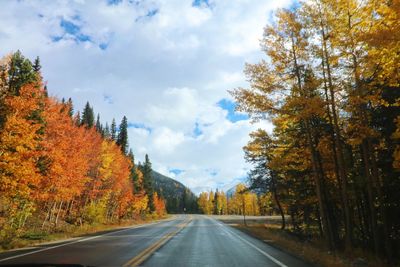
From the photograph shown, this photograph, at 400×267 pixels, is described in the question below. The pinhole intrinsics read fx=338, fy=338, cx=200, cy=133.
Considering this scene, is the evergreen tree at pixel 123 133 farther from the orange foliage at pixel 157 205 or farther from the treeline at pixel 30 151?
the treeline at pixel 30 151

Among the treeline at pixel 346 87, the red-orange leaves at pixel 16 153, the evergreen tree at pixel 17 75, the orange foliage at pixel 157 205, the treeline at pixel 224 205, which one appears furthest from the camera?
the treeline at pixel 224 205

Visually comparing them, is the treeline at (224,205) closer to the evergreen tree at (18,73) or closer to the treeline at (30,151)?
the treeline at (30,151)

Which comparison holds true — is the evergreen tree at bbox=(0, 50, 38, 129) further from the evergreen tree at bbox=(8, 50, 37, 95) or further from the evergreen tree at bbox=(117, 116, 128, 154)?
the evergreen tree at bbox=(117, 116, 128, 154)

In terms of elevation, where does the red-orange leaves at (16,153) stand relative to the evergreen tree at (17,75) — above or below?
below

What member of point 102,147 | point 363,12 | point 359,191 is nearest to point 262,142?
point 359,191

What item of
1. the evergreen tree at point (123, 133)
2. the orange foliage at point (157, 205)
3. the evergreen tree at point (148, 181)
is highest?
the evergreen tree at point (123, 133)

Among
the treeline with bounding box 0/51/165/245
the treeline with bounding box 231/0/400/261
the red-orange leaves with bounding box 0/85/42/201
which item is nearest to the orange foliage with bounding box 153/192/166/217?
the treeline with bounding box 0/51/165/245

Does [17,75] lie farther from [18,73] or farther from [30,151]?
[30,151]

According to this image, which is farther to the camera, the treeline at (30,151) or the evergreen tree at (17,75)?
the evergreen tree at (17,75)

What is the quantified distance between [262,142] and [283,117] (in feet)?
49.7

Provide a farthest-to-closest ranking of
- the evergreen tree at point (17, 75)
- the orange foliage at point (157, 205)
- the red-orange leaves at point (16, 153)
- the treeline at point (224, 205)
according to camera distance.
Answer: the treeline at point (224, 205), the orange foliage at point (157, 205), the evergreen tree at point (17, 75), the red-orange leaves at point (16, 153)

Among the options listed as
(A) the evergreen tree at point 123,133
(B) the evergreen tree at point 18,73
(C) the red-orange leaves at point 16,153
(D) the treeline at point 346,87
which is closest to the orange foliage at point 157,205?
(A) the evergreen tree at point 123,133

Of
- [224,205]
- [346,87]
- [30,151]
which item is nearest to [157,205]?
[224,205]

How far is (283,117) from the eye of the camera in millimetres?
15688
